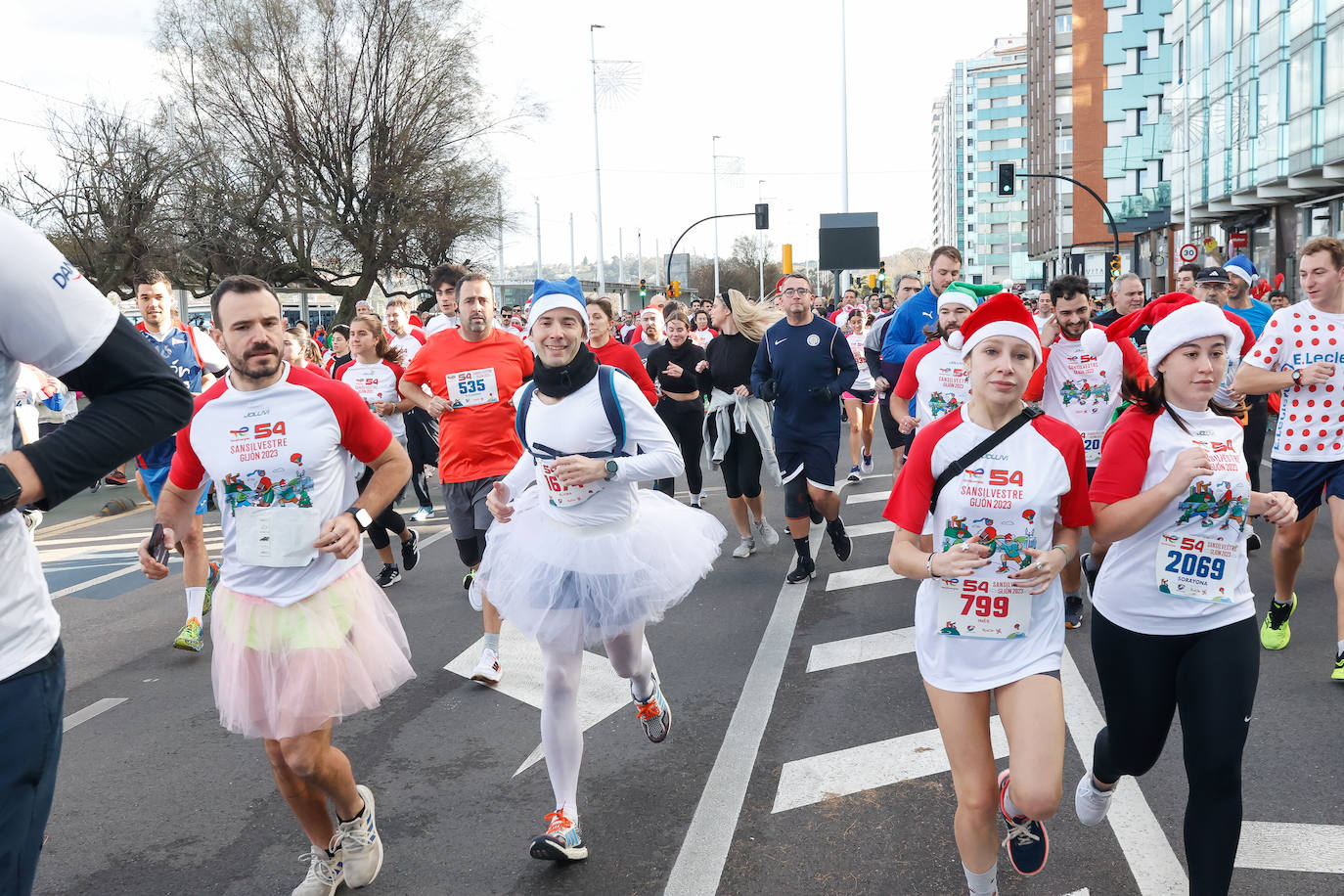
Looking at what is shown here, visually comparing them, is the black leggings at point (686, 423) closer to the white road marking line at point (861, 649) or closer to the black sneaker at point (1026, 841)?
the white road marking line at point (861, 649)

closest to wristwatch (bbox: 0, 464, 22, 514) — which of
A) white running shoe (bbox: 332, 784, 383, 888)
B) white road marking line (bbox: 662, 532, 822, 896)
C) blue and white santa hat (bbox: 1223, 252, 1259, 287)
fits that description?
white running shoe (bbox: 332, 784, 383, 888)

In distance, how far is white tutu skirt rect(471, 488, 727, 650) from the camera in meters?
4.40

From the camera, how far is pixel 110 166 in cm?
2456

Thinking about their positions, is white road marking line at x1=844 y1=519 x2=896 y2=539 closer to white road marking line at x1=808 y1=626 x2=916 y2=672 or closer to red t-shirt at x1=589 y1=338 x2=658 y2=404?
red t-shirt at x1=589 y1=338 x2=658 y2=404

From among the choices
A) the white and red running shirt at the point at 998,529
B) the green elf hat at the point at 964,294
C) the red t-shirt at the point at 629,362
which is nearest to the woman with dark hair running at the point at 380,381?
the red t-shirt at the point at 629,362

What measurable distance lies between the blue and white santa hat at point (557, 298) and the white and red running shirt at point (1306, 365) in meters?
3.74

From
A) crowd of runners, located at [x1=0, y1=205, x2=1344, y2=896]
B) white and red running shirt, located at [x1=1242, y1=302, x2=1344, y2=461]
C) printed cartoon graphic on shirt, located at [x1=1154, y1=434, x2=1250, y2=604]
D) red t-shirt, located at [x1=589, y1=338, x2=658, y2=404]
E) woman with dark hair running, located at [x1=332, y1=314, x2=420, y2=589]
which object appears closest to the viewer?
crowd of runners, located at [x1=0, y1=205, x2=1344, y2=896]

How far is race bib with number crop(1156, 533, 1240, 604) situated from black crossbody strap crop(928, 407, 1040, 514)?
627mm

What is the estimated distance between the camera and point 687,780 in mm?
4914

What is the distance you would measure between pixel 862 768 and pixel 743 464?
4631 mm

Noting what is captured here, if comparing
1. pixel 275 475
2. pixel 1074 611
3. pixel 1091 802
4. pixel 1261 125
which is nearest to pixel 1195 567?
pixel 1091 802

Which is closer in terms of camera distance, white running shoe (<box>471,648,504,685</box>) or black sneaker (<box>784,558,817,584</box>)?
white running shoe (<box>471,648,504,685</box>)

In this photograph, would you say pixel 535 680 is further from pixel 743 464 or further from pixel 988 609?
pixel 988 609

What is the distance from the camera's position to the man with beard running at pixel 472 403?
701cm
